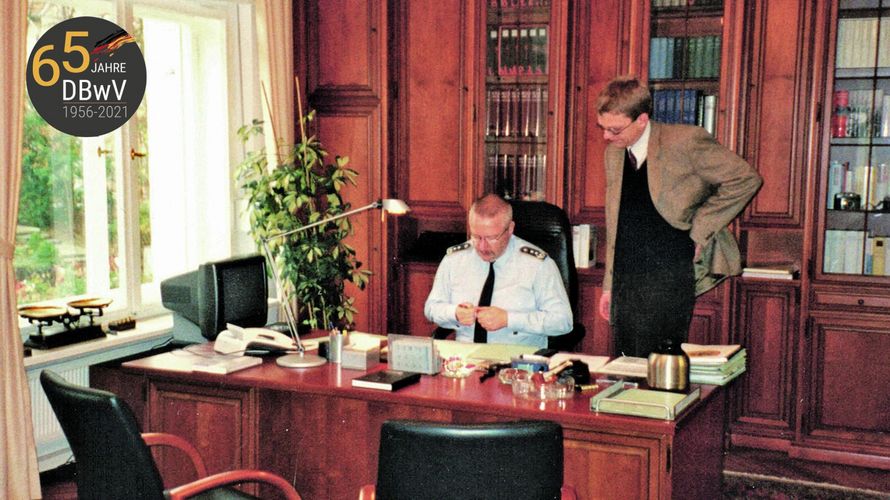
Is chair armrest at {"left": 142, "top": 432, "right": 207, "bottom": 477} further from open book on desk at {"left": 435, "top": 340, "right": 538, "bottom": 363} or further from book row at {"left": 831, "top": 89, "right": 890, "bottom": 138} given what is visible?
book row at {"left": 831, "top": 89, "right": 890, "bottom": 138}

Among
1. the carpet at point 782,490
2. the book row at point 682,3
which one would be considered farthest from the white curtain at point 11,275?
the book row at point 682,3

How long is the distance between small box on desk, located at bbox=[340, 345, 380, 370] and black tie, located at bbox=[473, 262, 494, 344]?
65 cm

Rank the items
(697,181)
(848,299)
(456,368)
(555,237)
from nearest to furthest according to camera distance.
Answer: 1. (456,368)
2. (697,181)
3. (555,237)
4. (848,299)

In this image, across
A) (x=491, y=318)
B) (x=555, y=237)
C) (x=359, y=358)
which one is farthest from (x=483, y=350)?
(x=555, y=237)

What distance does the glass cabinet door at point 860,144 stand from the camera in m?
4.54

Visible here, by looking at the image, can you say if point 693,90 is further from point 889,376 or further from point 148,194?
point 148,194

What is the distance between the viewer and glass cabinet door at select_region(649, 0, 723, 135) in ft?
15.6

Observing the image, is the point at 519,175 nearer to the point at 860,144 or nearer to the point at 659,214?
the point at 659,214

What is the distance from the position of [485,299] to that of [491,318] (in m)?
0.23

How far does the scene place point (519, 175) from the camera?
16.8 feet

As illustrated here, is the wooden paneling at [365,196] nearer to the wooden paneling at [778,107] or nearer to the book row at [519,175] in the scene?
the book row at [519,175]

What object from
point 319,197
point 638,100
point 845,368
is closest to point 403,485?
point 638,100

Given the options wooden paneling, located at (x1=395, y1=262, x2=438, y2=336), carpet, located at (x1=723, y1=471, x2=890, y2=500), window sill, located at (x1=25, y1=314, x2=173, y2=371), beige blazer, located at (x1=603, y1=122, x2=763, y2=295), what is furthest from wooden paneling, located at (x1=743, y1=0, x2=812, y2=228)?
window sill, located at (x1=25, y1=314, x2=173, y2=371)

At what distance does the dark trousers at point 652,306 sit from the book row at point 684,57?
1.57 meters
